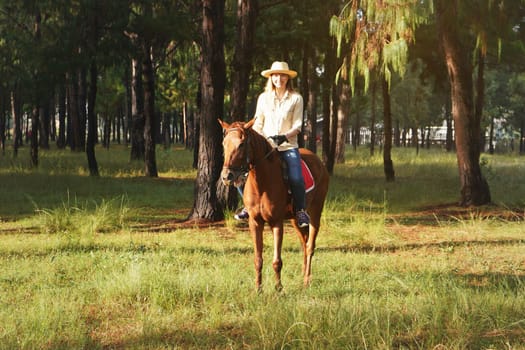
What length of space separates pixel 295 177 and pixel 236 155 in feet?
4.22

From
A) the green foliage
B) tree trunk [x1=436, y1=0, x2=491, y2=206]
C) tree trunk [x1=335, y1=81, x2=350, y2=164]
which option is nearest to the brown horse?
the green foliage

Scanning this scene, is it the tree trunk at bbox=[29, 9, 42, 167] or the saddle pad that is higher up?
the tree trunk at bbox=[29, 9, 42, 167]

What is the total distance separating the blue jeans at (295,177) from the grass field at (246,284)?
1.03 metres

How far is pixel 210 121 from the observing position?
43.3 feet

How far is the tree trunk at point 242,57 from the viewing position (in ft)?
45.5

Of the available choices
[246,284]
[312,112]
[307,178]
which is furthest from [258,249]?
[312,112]

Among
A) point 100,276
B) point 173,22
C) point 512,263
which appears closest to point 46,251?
point 100,276

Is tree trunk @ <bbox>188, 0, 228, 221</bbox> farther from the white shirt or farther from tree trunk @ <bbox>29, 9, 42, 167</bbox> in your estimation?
tree trunk @ <bbox>29, 9, 42, 167</bbox>

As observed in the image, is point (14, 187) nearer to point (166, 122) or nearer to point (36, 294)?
point (36, 294)

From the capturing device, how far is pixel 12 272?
7.96 metres

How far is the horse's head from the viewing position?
19.1 feet

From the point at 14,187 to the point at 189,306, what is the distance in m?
14.5

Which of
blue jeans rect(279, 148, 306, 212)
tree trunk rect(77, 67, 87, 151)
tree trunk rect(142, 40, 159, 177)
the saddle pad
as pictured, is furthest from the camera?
tree trunk rect(77, 67, 87, 151)

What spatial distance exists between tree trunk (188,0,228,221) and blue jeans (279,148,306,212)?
6254 mm
